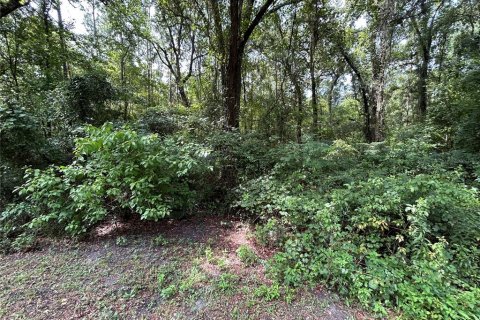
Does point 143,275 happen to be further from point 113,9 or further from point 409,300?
point 113,9

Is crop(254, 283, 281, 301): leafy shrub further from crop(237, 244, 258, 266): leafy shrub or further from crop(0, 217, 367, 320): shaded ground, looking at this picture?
crop(237, 244, 258, 266): leafy shrub

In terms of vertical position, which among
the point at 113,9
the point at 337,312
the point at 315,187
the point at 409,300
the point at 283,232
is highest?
the point at 113,9

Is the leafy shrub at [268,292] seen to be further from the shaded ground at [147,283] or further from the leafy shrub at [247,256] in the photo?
the leafy shrub at [247,256]

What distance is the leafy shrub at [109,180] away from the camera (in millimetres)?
3141

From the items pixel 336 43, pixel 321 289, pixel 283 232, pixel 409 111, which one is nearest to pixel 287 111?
pixel 336 43

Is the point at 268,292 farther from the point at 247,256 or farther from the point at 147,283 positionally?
the point at 147,283

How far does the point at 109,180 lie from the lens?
3.16 m

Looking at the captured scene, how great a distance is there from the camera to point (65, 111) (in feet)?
18.5

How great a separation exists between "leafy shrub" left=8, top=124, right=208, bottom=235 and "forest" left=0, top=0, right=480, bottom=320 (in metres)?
0.02

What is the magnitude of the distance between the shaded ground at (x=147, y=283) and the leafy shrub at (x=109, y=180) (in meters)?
0.49

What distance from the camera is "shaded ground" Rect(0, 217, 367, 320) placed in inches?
87.0

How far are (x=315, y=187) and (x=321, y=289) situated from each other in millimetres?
1685

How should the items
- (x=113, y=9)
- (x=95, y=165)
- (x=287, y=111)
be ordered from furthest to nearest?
(x=287, y=111), (x=113, y=9), (x=95, y=165)

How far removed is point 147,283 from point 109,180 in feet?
4.95
